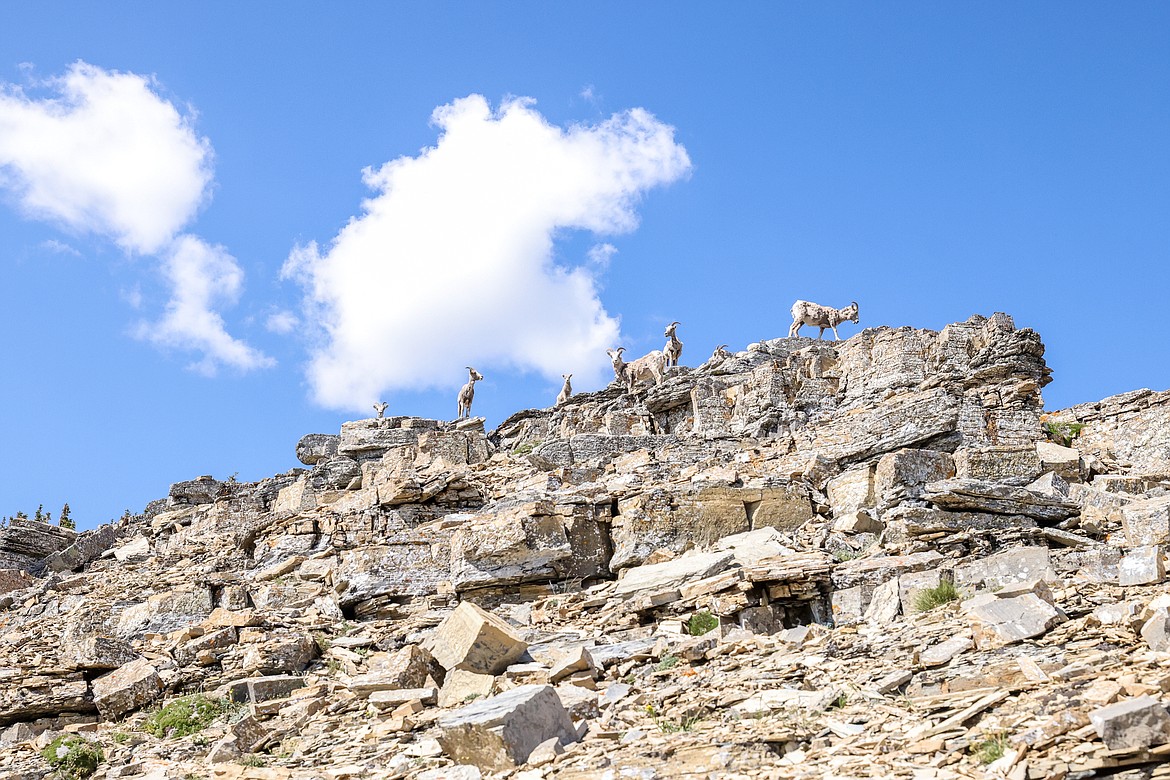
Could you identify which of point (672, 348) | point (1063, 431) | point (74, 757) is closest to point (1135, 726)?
point (74, 757)

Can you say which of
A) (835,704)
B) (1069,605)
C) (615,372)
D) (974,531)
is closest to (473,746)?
(835,704)

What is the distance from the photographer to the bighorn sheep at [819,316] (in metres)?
48.4

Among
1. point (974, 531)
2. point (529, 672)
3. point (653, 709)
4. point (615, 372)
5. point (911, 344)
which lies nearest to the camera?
point (653, 709)

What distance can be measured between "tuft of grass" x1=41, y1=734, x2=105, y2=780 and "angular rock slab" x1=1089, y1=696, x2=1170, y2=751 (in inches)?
434

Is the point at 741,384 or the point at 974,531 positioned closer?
the point at 974,531

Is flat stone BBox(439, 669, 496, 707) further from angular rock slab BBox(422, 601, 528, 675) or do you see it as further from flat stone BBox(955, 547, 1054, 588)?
flat stone BBox(955, 547, 1054, 588)

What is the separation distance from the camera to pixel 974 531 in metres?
13.2

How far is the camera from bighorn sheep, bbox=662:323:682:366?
153ft

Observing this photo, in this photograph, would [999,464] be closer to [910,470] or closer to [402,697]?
[910,470]

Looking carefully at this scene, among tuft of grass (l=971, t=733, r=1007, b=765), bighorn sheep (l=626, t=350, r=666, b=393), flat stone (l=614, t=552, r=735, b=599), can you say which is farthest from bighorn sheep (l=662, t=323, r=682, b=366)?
tuft of grass (l=971, t=733, r=1007, b=765)

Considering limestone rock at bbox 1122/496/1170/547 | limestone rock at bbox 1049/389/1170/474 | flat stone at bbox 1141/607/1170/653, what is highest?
limestone rock at bbox 1049/389/1170/474

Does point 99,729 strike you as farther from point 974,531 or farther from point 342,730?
point 974,531

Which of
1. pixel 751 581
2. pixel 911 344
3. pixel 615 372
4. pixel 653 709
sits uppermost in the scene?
pixel 615 372

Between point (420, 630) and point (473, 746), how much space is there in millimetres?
6987
